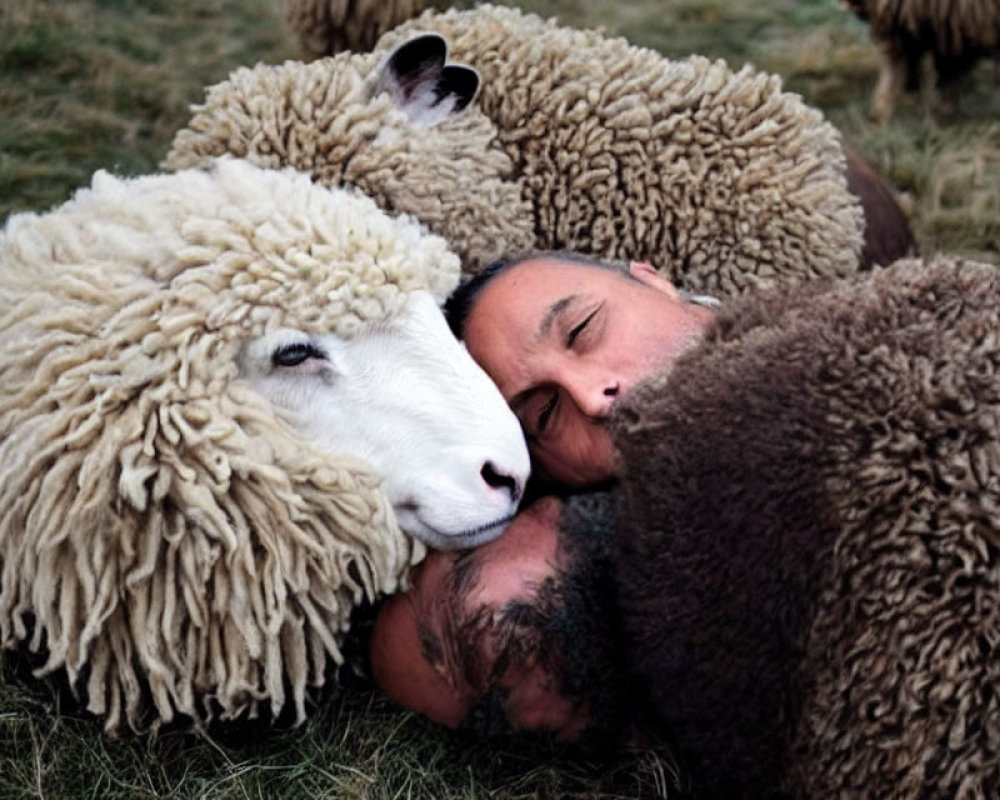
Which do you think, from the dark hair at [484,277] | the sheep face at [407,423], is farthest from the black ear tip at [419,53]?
the sheep face at [407,423]

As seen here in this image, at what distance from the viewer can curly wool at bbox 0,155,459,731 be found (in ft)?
5.35

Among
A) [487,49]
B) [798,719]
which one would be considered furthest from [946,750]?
[487,49]

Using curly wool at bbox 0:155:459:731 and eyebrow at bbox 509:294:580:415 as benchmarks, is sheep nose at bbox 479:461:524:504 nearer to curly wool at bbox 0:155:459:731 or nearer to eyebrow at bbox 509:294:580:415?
curly wool at bbox 0:155:459:731

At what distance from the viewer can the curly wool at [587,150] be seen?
2385 mm

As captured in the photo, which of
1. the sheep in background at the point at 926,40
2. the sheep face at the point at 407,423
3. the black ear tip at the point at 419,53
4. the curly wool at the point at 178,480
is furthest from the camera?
the sheep in background at the point at 926,40

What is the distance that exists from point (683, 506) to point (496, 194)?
3.29 feet

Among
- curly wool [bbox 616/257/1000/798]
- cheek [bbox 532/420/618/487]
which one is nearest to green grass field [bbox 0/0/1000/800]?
curly wool [bbox 616/257/1000/798]

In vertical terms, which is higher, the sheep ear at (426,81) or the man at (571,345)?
the sheep ear at (426,81)

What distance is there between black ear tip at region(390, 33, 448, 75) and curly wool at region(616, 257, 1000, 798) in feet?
3.21

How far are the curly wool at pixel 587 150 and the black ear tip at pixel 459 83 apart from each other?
0.04 metres

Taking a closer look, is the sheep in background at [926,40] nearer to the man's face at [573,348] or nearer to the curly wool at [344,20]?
the curly wool at [344,20]

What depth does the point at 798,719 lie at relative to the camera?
155 cm

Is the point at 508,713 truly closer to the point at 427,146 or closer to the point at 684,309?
the point at 684,309

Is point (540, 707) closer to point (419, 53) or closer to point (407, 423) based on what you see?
point (407, 423)
